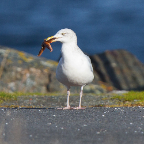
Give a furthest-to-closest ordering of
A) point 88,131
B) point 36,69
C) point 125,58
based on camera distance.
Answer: point 125,58 → point 36,69 → point 88,131

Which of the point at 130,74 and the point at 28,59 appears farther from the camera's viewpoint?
the point at 130,74

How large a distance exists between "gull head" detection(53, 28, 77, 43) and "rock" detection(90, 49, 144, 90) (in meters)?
10.7

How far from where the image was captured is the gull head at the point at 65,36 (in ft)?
26.1

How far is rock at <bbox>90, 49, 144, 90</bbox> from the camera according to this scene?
19438 mm

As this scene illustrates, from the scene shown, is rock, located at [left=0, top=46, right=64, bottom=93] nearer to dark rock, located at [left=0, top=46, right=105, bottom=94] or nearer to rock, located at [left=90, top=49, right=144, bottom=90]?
dark rock, located at [left=0, top=46, right=105, bottom=94]

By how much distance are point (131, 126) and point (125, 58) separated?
15.4 m

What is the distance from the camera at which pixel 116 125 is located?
620cm

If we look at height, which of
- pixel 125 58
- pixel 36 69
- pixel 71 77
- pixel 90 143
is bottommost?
pixel 90 143

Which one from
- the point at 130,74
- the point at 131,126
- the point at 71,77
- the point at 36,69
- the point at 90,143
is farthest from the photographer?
the point at 130,74

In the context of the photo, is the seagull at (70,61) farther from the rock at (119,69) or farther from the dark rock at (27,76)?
the rock at (119,69)

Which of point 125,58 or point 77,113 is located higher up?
point 125,58

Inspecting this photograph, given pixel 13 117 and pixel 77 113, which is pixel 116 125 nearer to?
pixel 77 113

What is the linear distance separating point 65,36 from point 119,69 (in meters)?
12.7

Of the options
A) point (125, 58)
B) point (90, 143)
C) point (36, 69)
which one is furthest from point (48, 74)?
point (90, 143)
